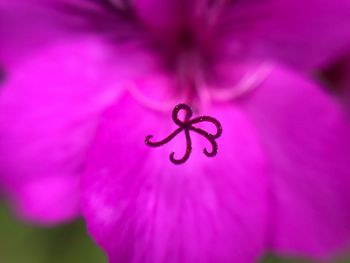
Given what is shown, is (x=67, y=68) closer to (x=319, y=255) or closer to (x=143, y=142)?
(x=143, y=142)

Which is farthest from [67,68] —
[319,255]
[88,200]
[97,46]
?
[319,255]

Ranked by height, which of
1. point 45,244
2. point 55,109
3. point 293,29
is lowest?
point 45,244

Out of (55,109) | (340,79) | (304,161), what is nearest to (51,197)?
(55,109)

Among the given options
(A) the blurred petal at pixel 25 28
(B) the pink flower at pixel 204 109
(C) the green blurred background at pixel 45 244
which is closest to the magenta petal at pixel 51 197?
(B) the pink flower at pixel 204 109

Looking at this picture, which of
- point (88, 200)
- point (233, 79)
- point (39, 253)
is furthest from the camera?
point (39, 253)

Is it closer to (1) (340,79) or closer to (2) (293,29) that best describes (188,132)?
(2) (293,29)

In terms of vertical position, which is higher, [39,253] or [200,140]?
[200,140]

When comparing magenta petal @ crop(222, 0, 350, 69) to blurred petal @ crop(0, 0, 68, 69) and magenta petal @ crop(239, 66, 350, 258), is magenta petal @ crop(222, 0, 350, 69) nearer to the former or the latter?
magenta petal @ crop(239, 66, 350, 258)

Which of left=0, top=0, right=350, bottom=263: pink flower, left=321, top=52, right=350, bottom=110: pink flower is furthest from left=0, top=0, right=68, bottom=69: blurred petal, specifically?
left=321, top=52, right=350, bottom=110: pink flower
